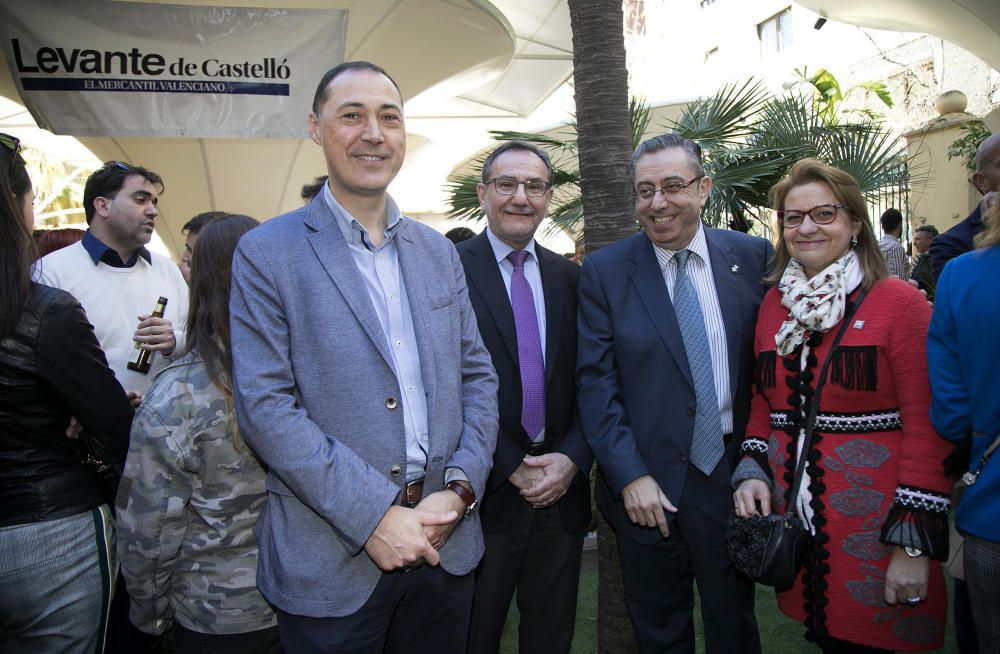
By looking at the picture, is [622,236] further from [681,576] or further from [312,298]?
[312,298]

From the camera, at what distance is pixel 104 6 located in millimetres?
6363

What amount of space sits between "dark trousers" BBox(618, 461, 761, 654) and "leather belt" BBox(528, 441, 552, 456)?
0.53 m

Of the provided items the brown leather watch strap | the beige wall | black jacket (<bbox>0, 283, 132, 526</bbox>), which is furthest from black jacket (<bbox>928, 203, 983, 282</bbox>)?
the beige wall

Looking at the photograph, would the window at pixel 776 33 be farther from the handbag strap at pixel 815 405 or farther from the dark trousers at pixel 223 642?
the dark trousers at pixel 223 642

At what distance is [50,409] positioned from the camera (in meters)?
2.46

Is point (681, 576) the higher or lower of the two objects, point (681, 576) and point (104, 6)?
the lower

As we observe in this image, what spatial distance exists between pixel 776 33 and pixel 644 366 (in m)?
30.8

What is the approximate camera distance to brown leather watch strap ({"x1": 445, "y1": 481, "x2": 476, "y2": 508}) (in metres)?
2.23

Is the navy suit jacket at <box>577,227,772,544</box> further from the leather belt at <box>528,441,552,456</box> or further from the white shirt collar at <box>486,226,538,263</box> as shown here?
the white shirt collar at <box>486,226,538,263</box>

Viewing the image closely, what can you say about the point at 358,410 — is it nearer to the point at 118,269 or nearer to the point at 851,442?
the point at 851,442

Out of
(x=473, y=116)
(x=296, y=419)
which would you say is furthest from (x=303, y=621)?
(x=473, y=116)

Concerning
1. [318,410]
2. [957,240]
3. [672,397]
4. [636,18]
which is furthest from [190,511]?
[636,18]

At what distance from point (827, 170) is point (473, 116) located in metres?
15.8

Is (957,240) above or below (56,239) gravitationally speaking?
below
